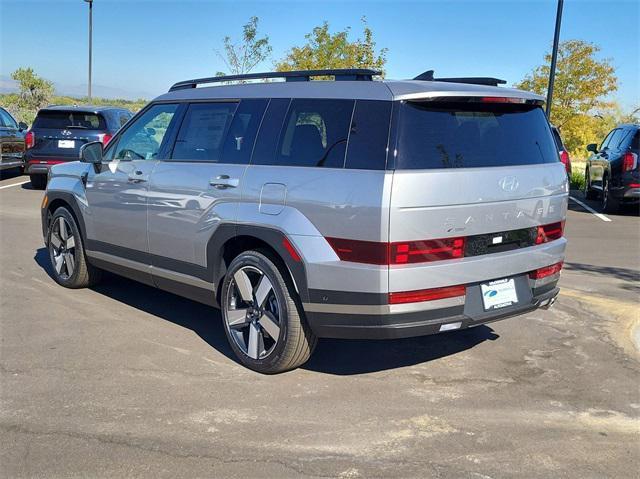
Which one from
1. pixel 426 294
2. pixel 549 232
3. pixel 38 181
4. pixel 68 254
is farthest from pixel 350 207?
pixel 38 181

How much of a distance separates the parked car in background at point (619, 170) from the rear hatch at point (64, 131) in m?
10.1

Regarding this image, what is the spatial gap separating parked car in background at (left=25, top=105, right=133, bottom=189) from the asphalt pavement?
7.82 metres

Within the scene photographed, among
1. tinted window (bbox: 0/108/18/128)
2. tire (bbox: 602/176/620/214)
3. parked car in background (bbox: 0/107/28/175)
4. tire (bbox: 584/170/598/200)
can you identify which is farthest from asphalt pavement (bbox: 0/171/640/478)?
tinted window (bbox: 0/108/18/128)

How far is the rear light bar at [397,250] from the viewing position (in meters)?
3.76

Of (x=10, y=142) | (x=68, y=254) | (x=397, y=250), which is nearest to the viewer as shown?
(x=397, y=250)

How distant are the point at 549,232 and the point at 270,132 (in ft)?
6.61

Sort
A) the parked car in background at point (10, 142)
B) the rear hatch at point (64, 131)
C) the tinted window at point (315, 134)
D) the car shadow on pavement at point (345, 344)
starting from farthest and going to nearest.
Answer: the parked car in background at point (10, 142) → the rear hatch at point (64, 131) → the car shadow on pavement at point (345, 344) → the tinted window at point (315, 134)

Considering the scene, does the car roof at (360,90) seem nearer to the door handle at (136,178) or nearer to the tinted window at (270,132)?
the tinted window at (270,132)

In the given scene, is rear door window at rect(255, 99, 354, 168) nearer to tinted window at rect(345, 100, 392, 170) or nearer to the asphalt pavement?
tinted window at rect(345, 100, 392, 170)

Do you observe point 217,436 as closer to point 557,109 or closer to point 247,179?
point 247,179

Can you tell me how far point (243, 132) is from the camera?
4727 mm

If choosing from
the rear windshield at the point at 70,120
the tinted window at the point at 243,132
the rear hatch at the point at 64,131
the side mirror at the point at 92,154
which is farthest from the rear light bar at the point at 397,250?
the rear windshield at the point at 70,120

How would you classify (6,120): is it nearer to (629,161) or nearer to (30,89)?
(629,161)

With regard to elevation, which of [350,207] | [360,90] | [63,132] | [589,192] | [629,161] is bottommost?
[589,192]
